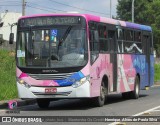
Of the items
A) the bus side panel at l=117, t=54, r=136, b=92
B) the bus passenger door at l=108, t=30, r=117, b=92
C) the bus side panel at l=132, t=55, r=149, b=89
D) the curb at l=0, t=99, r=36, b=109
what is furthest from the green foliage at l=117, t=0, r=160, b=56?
the curb at l=0, t=99, r=36, b=109

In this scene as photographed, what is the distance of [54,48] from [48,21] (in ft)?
3.27

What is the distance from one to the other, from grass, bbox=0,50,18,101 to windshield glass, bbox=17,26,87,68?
3583 mm

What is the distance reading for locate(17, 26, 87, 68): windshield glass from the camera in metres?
16.9

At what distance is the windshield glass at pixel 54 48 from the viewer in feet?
55.4

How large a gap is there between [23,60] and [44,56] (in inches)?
31.7

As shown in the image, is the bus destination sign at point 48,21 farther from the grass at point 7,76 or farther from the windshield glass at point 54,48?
the grass at point 7,76

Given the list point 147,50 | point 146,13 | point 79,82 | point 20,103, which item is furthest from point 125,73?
point 146,13

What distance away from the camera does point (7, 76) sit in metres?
25.9

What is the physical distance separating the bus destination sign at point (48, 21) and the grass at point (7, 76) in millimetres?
3959

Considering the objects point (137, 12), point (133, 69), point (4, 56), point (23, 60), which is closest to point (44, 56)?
point (23, 60)

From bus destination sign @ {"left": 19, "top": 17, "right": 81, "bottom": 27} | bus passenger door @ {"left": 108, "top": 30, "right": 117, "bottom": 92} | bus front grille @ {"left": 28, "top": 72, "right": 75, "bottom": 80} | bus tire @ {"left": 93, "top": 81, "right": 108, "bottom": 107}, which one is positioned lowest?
bus tire @ {"left": 93, "top": 81, "right": 108, "bottom": 107}

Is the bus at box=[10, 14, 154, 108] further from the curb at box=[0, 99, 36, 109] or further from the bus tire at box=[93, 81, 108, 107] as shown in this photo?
the curb at box=[0, 99, 36, 109]

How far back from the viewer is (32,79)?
1714cm

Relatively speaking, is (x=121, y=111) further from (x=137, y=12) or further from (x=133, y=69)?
(x=137, y=12)
